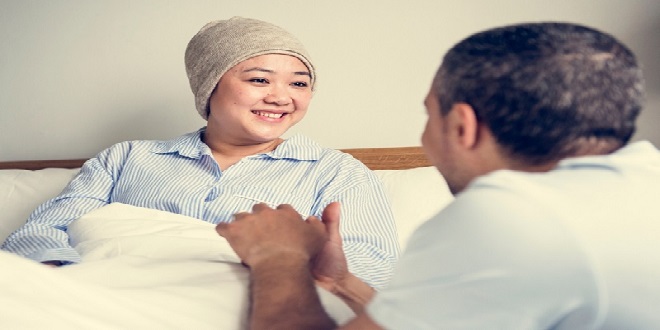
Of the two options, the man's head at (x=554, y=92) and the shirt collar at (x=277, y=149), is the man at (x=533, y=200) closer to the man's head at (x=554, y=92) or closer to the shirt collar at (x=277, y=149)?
the man's head at (x=554, y=92)

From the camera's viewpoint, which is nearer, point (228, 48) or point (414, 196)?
point (228, 48)

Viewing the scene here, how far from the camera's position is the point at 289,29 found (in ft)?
6.56

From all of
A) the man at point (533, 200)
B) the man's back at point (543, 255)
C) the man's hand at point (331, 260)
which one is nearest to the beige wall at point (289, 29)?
the man's hand at point (331, 260)

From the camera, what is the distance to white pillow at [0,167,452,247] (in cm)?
172

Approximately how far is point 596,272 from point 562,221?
0.18ft

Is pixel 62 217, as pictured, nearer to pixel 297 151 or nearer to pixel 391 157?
pixel 297 151

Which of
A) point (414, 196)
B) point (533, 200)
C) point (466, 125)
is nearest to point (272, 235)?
point (466, 125)

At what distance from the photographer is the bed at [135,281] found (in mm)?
775

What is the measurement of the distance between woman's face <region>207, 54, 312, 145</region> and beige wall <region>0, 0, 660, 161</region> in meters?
0.44

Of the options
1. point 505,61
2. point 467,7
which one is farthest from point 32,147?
point 505,61

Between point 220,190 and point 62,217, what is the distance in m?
0.35

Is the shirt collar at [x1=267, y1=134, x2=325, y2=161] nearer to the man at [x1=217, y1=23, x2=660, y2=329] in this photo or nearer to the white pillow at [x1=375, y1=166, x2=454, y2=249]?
the white pillow at [x1=375, y1=166, x2=454, y2=249]

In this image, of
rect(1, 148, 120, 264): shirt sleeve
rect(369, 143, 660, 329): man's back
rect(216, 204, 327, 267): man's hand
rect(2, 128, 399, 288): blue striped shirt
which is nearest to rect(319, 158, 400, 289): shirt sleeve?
rect(2, 128, 399, 288): blue striped shirt

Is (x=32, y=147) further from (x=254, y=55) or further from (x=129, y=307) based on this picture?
(x=129, y=307)
